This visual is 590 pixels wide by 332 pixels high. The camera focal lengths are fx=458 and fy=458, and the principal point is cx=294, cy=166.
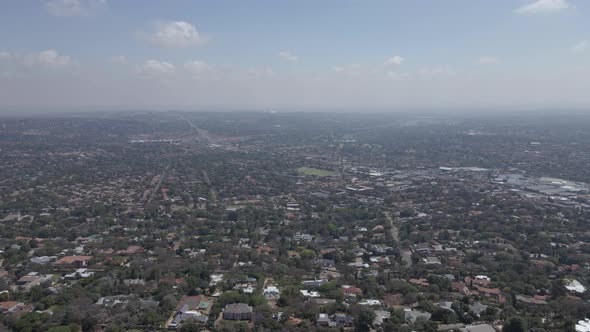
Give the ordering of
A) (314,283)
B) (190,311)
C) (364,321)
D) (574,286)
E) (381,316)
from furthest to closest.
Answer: (314,283)
(574,286)
(190,311)
(381,316)
(364,321)

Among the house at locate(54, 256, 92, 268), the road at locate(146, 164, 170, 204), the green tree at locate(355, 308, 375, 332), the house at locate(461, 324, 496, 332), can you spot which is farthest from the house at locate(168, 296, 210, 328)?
the road at locate(146, 164, 170, 204)

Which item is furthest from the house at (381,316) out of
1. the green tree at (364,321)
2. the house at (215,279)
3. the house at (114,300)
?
the house at (114,300)

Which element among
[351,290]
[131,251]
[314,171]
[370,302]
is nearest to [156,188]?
[314,171]

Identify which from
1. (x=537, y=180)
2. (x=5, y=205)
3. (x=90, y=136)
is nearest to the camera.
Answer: (x=5, y=205)

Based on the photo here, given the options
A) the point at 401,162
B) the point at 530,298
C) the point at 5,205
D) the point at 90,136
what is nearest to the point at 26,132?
the point at 90,136

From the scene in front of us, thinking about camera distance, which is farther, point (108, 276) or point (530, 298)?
point (108, 276)

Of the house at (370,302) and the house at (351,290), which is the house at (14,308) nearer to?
the house at (351,290)

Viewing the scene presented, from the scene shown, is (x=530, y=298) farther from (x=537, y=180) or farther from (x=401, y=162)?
(x=401, y=162)

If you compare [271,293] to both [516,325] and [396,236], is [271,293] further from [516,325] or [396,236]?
[396,236]
